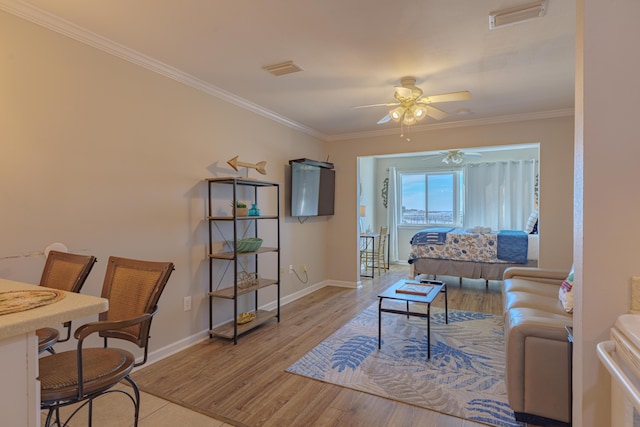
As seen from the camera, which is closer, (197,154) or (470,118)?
(197,154)

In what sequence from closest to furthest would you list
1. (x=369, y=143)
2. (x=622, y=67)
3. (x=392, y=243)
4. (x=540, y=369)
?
(x=622, y=67) < (x=540, y=369) < (x=369, y=143) < (x=392, y=243)

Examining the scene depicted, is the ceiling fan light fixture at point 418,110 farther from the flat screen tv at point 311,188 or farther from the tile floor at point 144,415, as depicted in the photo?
the tile floor at point 144,415

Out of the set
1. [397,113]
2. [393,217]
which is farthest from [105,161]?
[393,217]

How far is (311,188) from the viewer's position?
186 inches

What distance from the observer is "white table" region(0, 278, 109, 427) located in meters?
0.84

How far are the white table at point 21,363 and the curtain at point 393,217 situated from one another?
23.5ft

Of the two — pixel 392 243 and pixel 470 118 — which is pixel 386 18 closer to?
pixel 470 118

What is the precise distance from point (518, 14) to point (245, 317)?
3.31m

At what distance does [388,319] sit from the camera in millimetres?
3738

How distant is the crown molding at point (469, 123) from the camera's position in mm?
4039

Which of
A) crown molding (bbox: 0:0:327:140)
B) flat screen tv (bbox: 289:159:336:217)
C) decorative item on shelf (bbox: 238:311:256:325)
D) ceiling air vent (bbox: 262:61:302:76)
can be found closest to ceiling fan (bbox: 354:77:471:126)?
ceiling air vent (bbox: 262:61:302:76)

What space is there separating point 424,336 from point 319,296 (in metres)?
1.83

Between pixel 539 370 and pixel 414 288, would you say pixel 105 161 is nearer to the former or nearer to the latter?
pixel 414 288

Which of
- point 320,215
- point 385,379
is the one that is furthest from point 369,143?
point 385,379
